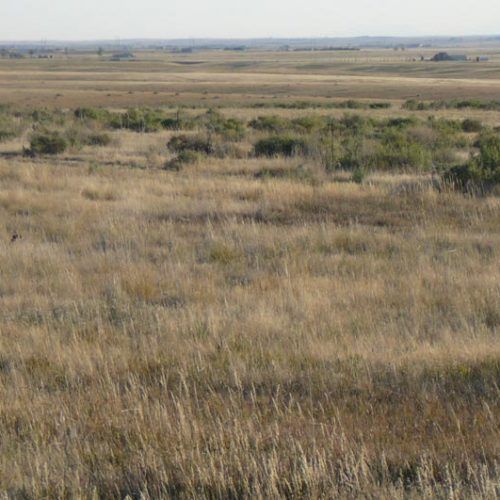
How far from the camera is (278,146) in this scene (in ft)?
82.0

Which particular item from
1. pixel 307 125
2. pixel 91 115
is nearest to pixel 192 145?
pixel 307 125

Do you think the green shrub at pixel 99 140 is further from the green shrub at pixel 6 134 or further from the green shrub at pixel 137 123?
the green shrub at pixel 137 123

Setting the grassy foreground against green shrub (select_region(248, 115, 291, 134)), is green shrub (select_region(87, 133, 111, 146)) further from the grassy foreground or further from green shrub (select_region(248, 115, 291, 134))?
the grassy foreground

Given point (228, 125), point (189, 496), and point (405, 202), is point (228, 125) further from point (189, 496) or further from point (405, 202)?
point (189, 496)

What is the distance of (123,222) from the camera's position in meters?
13.2

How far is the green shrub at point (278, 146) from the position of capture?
81.5 ft

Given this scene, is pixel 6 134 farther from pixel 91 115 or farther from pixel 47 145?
pixel 91 115

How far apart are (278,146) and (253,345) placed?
60.1 feet

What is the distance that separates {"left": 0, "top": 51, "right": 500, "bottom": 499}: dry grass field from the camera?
4.78 m

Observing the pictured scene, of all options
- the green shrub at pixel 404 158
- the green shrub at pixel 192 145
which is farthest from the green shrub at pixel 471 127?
the green shrub at pixel 404 158

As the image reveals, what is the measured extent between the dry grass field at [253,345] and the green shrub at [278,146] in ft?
31.0

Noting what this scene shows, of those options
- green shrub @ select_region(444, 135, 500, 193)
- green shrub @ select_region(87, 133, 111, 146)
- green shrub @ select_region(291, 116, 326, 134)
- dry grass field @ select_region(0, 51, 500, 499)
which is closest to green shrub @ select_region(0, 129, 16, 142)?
green shrub @ select_region(87, 133, 111, 146)

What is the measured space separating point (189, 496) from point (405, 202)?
10310 millimetres

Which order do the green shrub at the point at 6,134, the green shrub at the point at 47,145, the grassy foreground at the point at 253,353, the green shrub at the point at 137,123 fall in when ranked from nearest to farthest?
1. the grassy foreground at the point at 253,353
2. the green shrub at the point at 47,145
3. the green shrub at the point at 6,134
4. the green shrub at the point at 137,123
